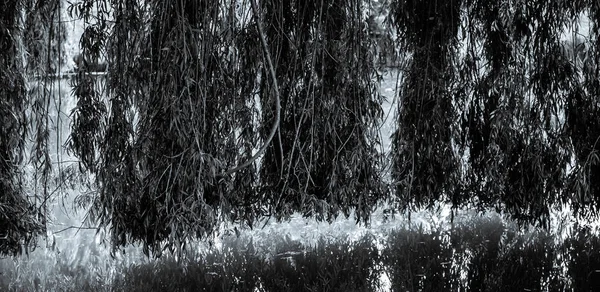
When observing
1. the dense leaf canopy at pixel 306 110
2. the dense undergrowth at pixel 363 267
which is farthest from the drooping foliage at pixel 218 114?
the dense undergrowth at pixel 363 267

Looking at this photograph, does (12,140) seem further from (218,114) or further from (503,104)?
(503,104)

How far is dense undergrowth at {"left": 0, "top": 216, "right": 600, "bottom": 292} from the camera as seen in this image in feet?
10.4

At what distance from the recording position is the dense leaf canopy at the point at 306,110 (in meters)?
1.98

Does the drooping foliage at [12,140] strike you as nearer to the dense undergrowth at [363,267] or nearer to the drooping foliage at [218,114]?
the drooping foliage at [218,114]

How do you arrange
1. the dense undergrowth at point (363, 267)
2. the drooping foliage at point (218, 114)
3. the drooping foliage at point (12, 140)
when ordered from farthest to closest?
the dense undergrowth at point (363, 267), the drooping foliage at point (12, 140), the drooping foliage at point (218, 114)

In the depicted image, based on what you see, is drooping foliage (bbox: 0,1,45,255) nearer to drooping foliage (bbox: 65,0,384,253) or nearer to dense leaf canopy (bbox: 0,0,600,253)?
dense leaf canopy (bbox: 0,0,600,253)

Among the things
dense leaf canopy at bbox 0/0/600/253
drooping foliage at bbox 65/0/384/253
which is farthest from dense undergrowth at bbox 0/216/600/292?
drooping foliage at bbox 65/0/384/253

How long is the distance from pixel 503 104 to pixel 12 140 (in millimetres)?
1904

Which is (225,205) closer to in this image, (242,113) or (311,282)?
(242,113)

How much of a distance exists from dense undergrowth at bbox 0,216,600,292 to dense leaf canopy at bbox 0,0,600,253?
0.47m

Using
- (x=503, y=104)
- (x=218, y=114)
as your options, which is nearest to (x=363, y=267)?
(x=503, y=104)

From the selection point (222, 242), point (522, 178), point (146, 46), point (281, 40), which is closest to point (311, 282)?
point (222, 242)

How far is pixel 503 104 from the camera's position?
104 inches

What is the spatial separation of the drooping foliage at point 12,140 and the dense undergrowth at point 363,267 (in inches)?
32.3
